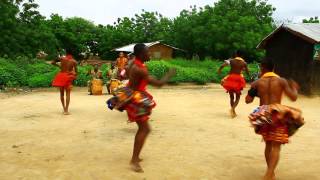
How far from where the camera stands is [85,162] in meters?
6.46

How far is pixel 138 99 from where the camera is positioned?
6109 mm

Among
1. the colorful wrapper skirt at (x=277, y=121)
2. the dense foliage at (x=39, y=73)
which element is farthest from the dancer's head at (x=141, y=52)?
the dense foliage at (x=39, y=73)

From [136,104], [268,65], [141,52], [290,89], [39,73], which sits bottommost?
[39,73]

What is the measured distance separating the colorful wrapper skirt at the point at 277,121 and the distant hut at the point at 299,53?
11.6 metres

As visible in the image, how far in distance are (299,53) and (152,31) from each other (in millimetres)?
26958

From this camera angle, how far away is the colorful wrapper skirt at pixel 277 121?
5.41 metres

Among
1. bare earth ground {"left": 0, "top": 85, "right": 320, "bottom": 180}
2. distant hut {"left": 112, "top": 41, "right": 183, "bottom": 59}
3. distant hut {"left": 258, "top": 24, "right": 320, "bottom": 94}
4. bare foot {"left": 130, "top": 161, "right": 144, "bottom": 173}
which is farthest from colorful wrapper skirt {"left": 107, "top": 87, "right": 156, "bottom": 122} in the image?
distant hut {"left": 112, "top": 41, "right": 183, "bottom": 59}

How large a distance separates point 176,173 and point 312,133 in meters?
4.50

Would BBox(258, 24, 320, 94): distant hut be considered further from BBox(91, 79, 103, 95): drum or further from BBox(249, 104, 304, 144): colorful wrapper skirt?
BBox(249, 104, 304, 144): colorful wrapper skirt

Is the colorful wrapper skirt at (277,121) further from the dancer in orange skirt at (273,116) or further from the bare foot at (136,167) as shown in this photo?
the bare foot at (136,167)

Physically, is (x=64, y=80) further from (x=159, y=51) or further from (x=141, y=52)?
(x=159, y=51)

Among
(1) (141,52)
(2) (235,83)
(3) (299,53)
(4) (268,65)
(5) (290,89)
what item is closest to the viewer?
(5) (290,89)

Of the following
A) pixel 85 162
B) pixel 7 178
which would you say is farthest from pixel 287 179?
pixel 7 178

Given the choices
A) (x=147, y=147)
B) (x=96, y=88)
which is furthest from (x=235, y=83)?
(x=96, y=88)
